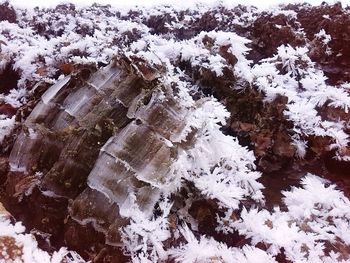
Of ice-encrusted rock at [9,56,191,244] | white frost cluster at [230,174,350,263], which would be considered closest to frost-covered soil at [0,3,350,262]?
white frost cluster at [230,174,350,263]

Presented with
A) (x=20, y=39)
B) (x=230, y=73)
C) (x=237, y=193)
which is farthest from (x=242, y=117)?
(x=20, y=39)

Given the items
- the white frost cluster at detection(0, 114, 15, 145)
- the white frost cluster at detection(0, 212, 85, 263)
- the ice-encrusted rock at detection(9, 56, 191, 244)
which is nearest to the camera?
the white frost cluster at detection(0, 212, 85, 263)

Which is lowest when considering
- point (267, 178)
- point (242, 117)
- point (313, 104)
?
point (267, 178)

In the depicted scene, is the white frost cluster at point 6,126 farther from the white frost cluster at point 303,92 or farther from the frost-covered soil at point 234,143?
the white frost cluster at point 303,92

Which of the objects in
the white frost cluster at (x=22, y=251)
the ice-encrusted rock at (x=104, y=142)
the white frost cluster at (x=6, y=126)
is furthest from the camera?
the white frost cluster at (x=6, y=126)

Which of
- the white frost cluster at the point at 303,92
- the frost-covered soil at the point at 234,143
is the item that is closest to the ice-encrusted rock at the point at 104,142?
the frost-covered soil at the point at 234,143

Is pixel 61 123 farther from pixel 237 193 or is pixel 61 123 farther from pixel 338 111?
pixel 338 111

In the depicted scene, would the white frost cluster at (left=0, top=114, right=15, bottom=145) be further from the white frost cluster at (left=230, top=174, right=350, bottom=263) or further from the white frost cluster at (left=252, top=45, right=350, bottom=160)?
the white frost cluster at (left=252, top=45, right=350, bottom=160)

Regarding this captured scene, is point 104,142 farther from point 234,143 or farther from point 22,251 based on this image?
point 234,143
